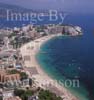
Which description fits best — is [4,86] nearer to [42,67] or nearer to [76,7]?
[42,67]

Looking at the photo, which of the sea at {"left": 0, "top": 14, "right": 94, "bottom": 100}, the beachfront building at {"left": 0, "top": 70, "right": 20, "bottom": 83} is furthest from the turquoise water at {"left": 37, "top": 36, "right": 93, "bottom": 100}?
the beachfront building at {"left": 0, "top": 70, "right": 20, "bottom": 83}

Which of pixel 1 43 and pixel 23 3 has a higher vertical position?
pixel 23 3

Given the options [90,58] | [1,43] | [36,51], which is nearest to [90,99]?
[90,58]

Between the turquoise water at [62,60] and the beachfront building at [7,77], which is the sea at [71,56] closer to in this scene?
the turquoise water at [62,60]

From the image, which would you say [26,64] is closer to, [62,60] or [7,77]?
[7,77]

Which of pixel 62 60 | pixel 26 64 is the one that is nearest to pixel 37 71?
pixel 26 64

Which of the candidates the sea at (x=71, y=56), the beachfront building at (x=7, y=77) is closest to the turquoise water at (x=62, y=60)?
the sea at (x=71, y=56)
